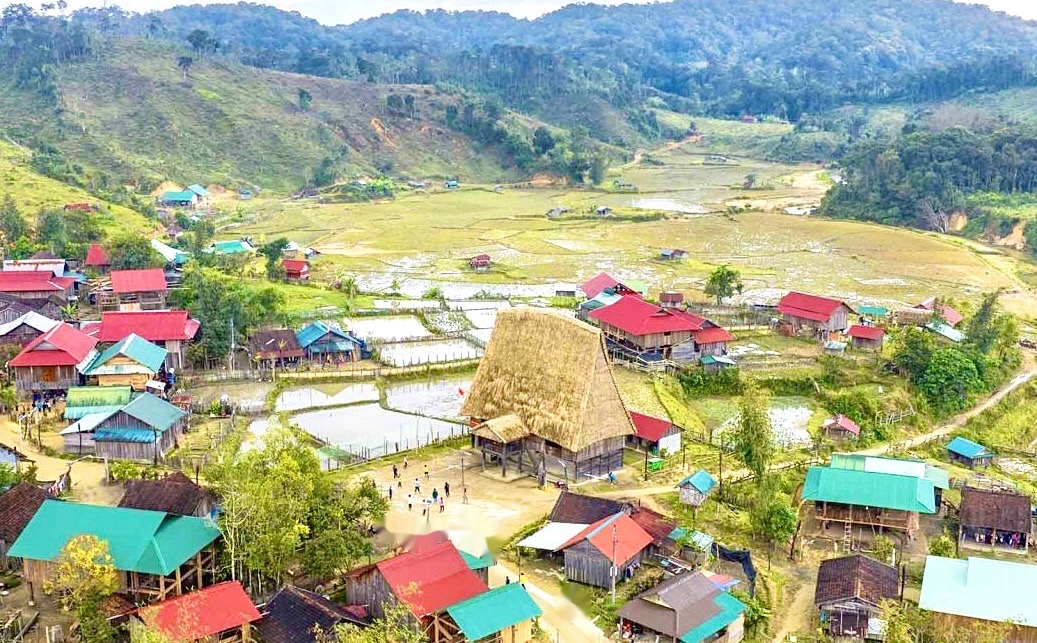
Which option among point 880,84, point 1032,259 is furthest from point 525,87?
point 1032,259

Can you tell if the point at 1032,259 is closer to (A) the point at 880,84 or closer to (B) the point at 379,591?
(B) the point at 379,591

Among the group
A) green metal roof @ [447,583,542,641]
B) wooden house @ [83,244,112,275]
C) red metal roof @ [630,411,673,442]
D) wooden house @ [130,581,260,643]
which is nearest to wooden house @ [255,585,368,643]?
wooden house @ [130,581,260,643]

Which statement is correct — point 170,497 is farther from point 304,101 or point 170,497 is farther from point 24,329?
point 304,101

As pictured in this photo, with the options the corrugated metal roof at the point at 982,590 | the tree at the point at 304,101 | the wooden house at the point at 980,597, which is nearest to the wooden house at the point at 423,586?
the wooden house at the point at 980,597

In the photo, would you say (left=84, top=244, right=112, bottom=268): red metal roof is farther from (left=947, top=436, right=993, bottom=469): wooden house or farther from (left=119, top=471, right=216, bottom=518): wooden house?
(left=947, top=436, right=993, bottom=469): wooden house

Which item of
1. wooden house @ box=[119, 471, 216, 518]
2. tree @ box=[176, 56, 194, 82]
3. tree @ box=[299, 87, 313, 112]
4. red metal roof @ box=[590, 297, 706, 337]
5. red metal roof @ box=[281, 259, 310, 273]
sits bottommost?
wooden house @ box=[119, 471, 216, 518]

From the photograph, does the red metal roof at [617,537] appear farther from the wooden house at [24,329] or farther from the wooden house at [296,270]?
the wooden house at [296,270]
